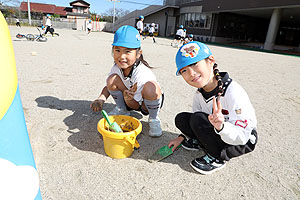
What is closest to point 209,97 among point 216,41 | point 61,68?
point 61,68

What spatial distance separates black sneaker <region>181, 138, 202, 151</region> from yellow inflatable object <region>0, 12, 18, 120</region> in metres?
1.42

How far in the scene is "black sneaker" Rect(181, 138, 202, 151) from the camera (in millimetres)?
1887

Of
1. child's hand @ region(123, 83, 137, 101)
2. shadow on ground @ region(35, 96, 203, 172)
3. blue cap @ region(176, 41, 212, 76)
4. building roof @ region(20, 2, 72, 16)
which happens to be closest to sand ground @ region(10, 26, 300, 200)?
shadow on ground @ region(35, 96, 203, 172)

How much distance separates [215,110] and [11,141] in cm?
106

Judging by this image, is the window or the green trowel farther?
the window

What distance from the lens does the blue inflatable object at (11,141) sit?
0.84 metres

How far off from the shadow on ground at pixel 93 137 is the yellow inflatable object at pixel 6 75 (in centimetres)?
98

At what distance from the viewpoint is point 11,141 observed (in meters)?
0.88

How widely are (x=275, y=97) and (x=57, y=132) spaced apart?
350 cm

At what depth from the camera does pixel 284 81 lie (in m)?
4.99

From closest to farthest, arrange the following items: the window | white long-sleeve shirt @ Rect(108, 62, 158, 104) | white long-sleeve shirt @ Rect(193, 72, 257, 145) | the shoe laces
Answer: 1. white long-sleeve shirt @ Rect(193, 72, 257, 145)
2. the shoe laces
3. white long-sleeve shirt @ Rect(108, 62, 158, 104)
4. the window

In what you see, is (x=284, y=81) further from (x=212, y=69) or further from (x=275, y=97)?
(x=212, y=69)

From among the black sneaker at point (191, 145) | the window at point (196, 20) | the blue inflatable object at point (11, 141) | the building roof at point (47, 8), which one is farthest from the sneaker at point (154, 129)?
the building roof at point (47, 8)

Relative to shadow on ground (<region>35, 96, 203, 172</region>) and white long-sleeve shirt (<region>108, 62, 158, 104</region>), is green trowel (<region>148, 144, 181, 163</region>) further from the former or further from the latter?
white long-sleeve shirt (<region>108, 62, 158, 104</region>)
